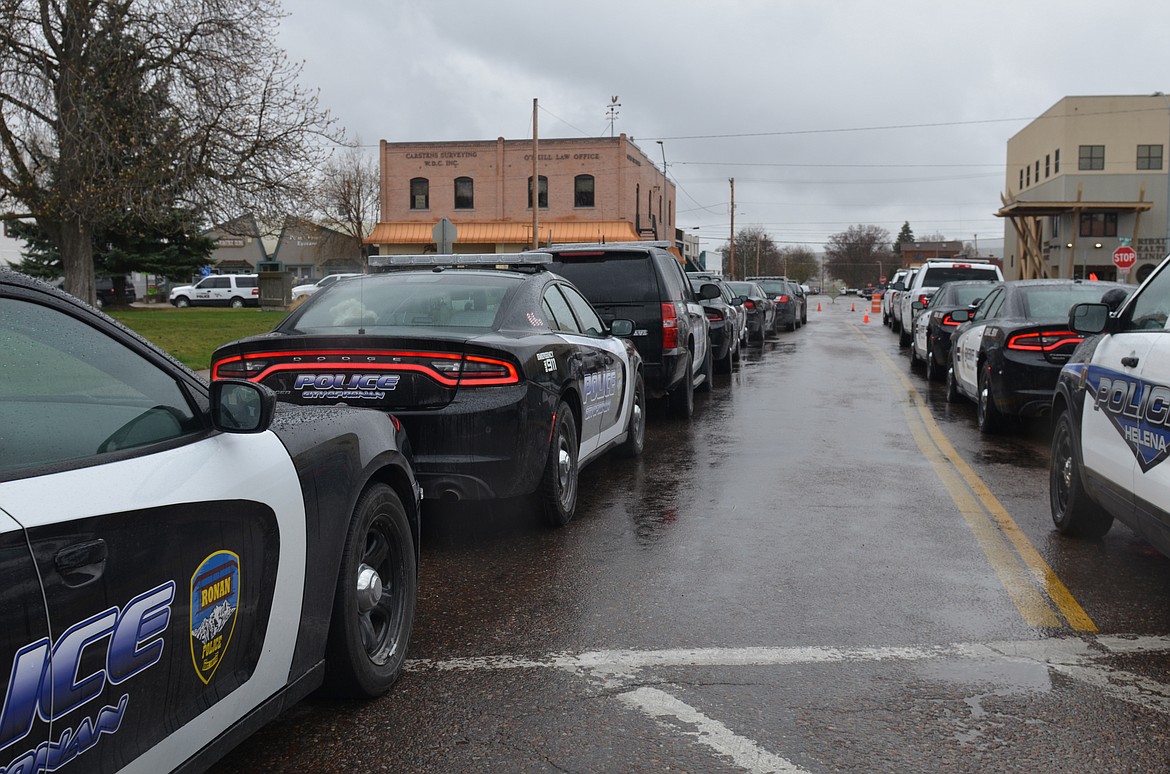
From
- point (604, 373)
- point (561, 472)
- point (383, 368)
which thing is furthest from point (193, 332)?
point (383, 368)

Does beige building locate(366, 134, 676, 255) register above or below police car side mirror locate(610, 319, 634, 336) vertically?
above

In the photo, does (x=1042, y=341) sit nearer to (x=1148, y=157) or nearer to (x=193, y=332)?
(x=193, y=332)

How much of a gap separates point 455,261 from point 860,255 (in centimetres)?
15625

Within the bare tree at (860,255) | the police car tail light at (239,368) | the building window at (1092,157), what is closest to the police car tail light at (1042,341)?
the police car tail light at (239,368)

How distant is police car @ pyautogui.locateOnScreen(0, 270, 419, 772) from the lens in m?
2.28

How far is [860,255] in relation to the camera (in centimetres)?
15862

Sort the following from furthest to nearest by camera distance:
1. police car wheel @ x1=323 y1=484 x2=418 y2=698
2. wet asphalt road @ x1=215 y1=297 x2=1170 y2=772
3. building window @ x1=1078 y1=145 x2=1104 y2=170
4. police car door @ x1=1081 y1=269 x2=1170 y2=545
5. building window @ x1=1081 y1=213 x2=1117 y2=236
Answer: building window @ x1=1078 y1=145 x2=1104 y2=170 → building window @ x1=1081 y1=213 x2=1117 y2=236 → police car door @ x1=1081 y1=269 x2=1170 y2=545 → police car wheel @ x1=323 y1=484 x2=418 y2=698 → wet asphalt road @ x1=215 y1=297 x2=1170 y2=772

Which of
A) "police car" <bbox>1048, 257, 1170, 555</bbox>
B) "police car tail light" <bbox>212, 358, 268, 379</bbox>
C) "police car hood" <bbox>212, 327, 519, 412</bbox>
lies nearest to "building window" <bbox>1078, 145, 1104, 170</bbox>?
"police car" <bbox>1048, 257, 1170, 555</bbox>

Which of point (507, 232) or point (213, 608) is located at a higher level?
point (507, 232)

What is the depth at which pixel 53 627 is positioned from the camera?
2.28 m

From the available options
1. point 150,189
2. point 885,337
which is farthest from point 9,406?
point 885,337

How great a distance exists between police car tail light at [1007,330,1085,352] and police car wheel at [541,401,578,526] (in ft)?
16.5

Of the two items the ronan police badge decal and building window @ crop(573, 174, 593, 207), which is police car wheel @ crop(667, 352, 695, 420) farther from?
building window @ crop(573, 174, 593, 207)

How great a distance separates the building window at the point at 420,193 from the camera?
55188 mm
